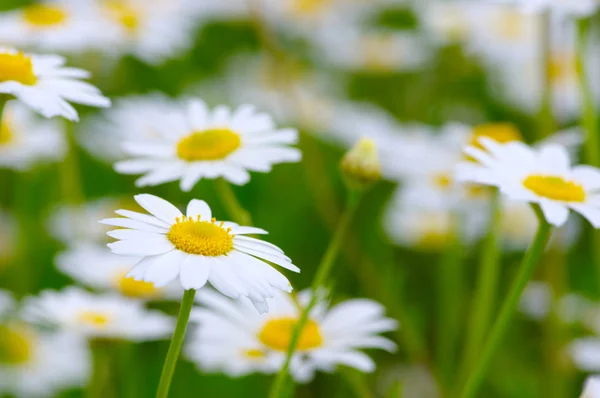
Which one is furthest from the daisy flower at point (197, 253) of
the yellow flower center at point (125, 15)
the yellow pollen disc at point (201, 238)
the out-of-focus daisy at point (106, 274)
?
the yellow flower center at point (125, 15)

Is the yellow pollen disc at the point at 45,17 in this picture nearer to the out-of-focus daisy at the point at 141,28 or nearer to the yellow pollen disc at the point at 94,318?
the out-of-focus daisy at the point at 141,28

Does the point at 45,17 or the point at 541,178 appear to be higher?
the point at 45,17

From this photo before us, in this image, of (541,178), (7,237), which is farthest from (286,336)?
(7,237)

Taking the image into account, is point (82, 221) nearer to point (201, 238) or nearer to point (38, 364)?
point (38, 364)

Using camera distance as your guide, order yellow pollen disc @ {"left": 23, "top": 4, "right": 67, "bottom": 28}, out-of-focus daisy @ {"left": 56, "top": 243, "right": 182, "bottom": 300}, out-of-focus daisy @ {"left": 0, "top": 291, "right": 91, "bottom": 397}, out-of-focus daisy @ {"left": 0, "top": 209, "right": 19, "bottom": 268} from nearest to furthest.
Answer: out-of-focus daisy @ {"left": 56, "top": 243, "right": 182, "bottom": 300}, out-of-focus daisy @ {"left": 0, "top": 291, "right": 91, "bottom": 397}, yellow pollen disc @ {"left": 23, "top": 4, "right": 67, "bottom": 28}, out-of-focus daisy @ {"left": 0, "top": 209, "right": 19, "bottom": 268}

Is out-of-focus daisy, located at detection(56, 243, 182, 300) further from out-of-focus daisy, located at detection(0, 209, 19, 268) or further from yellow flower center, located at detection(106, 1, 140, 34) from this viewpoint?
yellow flower center, located at detection(106, 1, 140, 34)

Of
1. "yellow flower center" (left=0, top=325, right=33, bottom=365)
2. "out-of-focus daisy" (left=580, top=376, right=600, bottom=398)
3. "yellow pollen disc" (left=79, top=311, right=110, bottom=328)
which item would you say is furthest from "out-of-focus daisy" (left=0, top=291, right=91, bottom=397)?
"out-of-focus daisy" (left=580, top=376, right=600, bottom=398)
